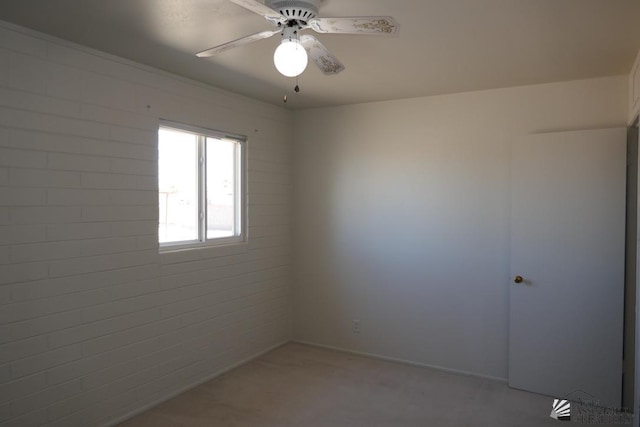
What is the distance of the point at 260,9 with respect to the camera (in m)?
1.89

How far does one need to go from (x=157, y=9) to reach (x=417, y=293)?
3.19 metres

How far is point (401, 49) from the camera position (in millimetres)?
2852

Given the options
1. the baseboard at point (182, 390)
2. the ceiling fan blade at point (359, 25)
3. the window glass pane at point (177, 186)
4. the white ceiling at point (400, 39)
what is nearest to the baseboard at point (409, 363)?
the baseboard at point (182, 390)

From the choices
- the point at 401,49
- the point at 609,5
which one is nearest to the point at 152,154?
the point at 401,49

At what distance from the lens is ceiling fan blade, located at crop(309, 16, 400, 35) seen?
1867 mm

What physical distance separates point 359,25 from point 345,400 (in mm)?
2723

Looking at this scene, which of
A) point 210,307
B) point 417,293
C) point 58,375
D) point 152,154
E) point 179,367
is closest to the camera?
point 58,375

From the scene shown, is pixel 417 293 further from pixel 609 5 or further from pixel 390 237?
pixel 609 5

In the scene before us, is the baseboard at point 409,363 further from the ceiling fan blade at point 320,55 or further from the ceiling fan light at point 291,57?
the ceiling fan light at point 291,57

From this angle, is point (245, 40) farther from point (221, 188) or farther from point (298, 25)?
point (221, 188)

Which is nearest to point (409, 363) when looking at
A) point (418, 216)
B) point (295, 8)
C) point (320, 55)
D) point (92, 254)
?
point (418, 216)

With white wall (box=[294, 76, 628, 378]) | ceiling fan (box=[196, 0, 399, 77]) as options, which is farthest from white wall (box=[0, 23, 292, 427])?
ceiling fan (box=[196, 0, 399, 77])

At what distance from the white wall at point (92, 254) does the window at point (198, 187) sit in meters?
0.14

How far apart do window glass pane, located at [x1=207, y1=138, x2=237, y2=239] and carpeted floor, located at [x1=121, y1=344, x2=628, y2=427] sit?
1.32 metres
